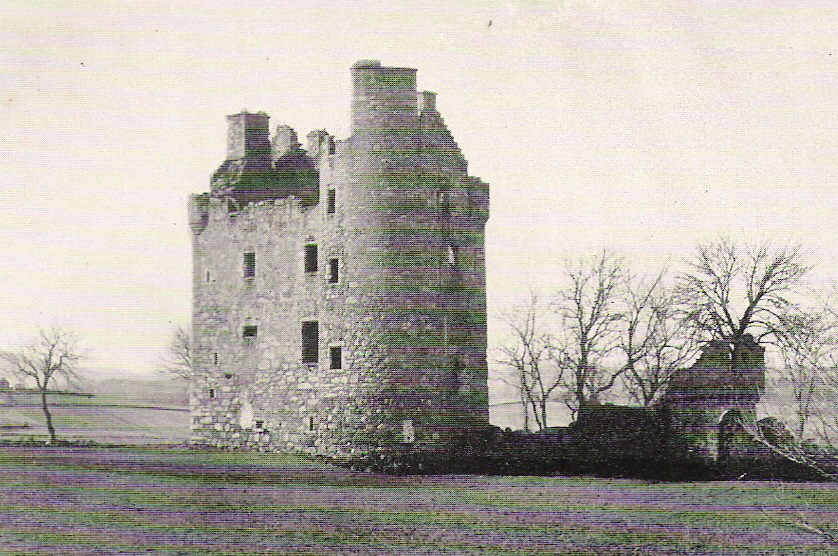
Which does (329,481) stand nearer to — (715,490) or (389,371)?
(389,371)

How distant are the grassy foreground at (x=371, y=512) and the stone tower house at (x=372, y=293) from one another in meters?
3.27

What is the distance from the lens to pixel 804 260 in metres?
40.8

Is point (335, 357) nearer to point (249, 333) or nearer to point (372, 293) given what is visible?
point (372, 293)

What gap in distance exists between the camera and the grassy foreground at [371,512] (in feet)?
80.0

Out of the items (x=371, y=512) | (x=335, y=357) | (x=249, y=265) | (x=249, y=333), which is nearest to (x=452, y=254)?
(x=335, y=357)

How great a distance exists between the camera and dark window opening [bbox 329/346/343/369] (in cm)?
3778

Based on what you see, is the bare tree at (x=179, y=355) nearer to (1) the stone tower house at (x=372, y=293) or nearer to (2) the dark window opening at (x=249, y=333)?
(2) the dark window opening at (x=249, y=333)

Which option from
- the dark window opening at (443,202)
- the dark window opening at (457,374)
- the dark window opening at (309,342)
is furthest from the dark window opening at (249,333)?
the dark window opening at (443,202)

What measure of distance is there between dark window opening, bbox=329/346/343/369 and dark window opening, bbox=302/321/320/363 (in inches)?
76.7

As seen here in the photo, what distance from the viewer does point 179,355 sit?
7588 cm

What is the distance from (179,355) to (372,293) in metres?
41.4

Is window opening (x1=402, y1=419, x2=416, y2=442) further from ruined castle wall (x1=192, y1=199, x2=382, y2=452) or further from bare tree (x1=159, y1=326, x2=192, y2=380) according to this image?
bare tree (x1=159, y1=326, x2=192, y2=380)

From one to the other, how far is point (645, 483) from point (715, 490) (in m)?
2.21

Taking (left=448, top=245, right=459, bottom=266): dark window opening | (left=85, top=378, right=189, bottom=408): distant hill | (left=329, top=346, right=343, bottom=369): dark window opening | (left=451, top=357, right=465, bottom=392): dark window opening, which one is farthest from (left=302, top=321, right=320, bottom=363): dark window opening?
(left=85, top=378, right=189, bottom=408): distant hill
